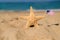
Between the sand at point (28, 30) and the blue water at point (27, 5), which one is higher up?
the blue water at point (27, 5)

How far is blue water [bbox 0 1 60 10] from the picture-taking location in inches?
92.5

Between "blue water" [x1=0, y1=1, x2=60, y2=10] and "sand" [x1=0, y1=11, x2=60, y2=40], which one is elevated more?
"blue water" [x1=0, y1=1, x2=60, y2=10]

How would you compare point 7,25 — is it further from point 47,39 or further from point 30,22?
point 47,39

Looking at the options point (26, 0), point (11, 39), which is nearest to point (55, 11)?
point (26, 0)

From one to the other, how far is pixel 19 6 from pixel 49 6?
561 millimetres

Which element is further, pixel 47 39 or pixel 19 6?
pixel 19 6

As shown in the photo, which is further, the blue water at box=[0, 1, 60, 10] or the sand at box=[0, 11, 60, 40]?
the blue water at box=[0, 1, 60, 10]

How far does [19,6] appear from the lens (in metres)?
2.40

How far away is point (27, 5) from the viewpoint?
2398 millimetres

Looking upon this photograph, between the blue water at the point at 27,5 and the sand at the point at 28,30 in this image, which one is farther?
the blue water at the point at 27,5

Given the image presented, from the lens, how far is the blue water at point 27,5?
2.35 metres

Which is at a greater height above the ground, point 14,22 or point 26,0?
point 26,0

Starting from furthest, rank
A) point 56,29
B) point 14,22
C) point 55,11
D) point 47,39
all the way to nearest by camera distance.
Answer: point 55,11 → point 14,22 → point 56,29 → point 47,39

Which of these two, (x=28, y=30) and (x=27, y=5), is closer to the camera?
(x=28, y=30)
